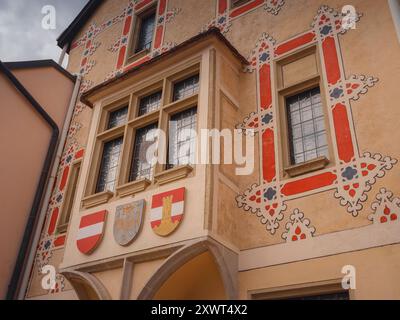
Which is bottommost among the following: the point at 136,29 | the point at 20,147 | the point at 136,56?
the point at 20,147

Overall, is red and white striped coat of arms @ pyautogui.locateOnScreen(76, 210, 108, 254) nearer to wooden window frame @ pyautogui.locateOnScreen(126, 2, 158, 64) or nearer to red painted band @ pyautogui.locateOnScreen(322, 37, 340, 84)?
red painted band @ pyautogui.locateOnScreen(322, 37, 340, 84)

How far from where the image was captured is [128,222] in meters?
6.86

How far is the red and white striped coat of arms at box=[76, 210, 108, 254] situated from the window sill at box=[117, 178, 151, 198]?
0.40 metres

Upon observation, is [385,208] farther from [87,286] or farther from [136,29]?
[136,29]

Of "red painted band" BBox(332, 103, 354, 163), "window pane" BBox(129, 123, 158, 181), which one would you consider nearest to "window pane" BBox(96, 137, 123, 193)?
"window pane" BBox(129, 123, 158, 181)

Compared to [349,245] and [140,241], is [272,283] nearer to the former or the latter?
[349,245]

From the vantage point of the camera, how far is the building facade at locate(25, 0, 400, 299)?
584 centimetres

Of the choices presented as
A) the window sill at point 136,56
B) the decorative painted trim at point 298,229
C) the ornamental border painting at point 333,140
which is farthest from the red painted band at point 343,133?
the window sill at point 136,56

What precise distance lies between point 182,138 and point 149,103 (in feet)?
5.05

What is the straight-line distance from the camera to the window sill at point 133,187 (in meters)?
7.08

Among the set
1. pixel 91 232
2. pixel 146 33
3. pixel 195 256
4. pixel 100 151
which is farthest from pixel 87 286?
pixel 146 33

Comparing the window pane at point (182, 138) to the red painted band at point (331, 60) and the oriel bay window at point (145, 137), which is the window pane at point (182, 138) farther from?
the red painted band at point (331, 60)

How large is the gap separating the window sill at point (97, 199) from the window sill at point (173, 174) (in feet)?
3.22

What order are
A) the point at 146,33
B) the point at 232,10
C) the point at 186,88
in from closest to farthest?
the point at 186,88 < the point at 232,10 < the point at 146,33
